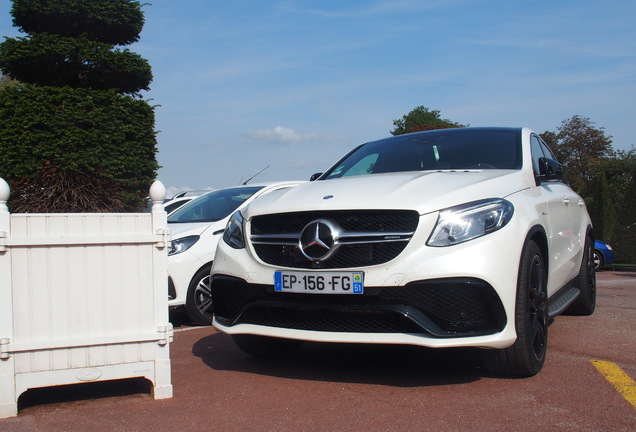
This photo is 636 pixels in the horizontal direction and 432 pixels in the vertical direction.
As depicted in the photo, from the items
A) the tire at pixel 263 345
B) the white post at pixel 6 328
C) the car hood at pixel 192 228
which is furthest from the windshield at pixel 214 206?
the white post at pixel 6 328

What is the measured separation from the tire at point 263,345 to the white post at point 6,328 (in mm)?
1558

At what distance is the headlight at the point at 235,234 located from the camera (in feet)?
15.7

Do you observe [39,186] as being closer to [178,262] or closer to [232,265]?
[178,262]

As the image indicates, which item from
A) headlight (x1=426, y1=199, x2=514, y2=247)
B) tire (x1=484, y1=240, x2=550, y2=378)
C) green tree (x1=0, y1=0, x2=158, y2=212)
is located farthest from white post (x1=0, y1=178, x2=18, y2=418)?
green tree (x1=0, y1=0, x2=158, y2=212)

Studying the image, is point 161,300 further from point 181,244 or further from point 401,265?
point 181,244

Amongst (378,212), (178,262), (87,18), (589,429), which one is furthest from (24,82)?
(589,429)

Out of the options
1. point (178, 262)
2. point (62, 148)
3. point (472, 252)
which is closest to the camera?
point (472, 252)

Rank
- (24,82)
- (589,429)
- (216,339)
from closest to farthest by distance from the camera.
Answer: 1. (589,429)
2. (216,339)
3. (24,82)

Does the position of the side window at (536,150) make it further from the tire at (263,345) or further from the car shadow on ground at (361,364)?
the tire at (263,345)

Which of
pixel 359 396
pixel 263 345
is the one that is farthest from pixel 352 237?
pixel 263 345

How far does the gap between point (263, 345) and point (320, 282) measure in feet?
3.98

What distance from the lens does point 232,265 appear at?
466 cm

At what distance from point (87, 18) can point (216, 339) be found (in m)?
5.72

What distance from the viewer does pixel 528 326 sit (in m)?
4.18
